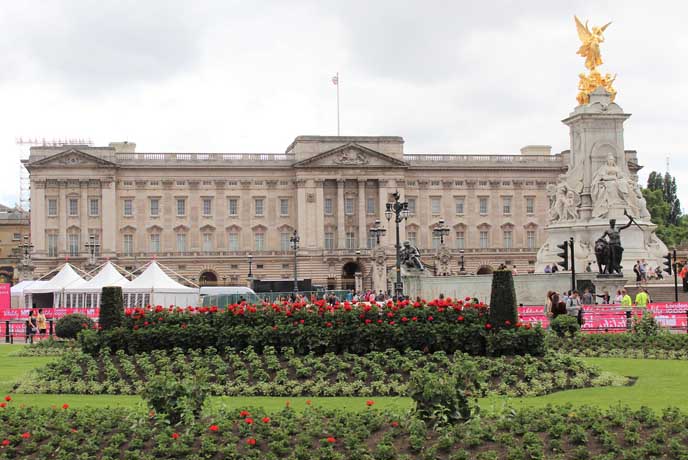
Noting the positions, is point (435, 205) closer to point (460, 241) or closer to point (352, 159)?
point (460, 241)

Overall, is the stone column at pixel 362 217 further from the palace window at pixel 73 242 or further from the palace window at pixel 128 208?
the palace window at pixel 73 242

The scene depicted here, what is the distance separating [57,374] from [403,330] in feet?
21.6

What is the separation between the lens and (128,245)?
87.6 meters

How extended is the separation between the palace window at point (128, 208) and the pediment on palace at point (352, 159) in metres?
15.4

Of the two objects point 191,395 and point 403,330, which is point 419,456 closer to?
point 191,395

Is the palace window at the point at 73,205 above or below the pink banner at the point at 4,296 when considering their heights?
above

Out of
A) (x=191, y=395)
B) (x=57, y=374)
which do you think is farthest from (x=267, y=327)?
(x=191, y=395)

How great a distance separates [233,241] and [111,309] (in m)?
69.3

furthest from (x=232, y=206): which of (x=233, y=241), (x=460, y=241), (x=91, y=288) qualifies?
(x=91, y=288)

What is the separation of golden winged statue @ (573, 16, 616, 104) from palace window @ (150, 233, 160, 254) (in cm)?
5301

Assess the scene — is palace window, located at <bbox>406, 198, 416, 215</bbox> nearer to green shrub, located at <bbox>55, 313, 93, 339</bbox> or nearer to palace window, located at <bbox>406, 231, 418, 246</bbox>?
palace window, located at <bbox>406, 231, 418, 246</bbox>

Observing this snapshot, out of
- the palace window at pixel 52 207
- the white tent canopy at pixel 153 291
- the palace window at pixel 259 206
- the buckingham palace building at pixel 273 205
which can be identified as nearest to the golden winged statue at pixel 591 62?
the white tent canopy at pixel 153 291

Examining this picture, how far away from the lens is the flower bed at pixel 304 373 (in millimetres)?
16281

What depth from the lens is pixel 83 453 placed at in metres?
11.1
